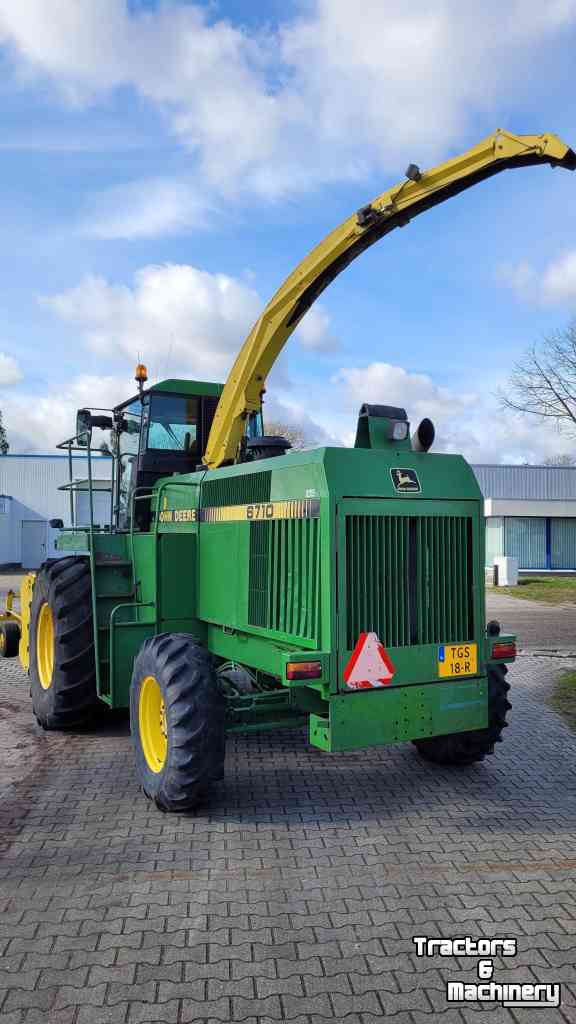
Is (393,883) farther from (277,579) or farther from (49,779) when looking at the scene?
(49,779)

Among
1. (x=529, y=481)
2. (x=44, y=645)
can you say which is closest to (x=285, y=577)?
(x=44, y=645)

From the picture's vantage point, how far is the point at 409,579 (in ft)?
16.4

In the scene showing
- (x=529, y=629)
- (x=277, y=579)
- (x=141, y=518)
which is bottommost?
(x=529, y=629)

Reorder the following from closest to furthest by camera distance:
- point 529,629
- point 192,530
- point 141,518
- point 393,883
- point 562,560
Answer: point 393,883
point 192,530
point 141,518
point 529,629
point 562,560

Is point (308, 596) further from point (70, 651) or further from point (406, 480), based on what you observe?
point (70, 651)

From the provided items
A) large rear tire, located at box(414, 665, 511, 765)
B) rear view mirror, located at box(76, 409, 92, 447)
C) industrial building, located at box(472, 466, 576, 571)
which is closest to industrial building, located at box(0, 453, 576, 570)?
industrial building, located at box(472, 466, 576, 571)

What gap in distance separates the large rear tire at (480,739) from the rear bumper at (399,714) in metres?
0.54

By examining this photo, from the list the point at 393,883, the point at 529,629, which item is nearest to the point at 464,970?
the point at 393,883

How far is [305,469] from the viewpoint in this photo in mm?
4922

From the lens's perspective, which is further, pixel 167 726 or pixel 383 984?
pixel 167 726

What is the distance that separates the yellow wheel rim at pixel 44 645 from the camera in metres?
7.55

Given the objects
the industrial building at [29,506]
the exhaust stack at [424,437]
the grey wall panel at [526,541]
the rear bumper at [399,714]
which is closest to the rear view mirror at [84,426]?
the exhaust stack at [424,437]

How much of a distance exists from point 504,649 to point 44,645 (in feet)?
15.1

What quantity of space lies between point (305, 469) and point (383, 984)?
2855mm
